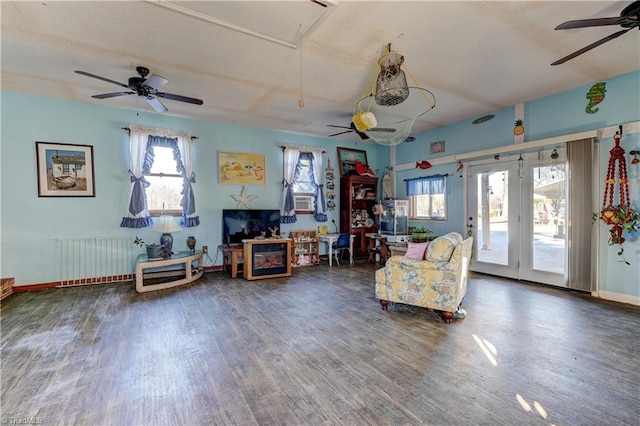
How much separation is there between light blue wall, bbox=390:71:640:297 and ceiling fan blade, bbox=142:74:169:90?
18.2 ft

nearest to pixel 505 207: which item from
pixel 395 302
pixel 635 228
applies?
pixel 635 228

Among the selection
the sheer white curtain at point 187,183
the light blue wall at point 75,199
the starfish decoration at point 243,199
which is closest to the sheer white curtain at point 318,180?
the starfish decoration at point 243,199

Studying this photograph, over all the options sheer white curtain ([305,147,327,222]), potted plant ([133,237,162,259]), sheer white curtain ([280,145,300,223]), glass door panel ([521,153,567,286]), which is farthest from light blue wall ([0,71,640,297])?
sheer white curtain ([305,147,327,222])

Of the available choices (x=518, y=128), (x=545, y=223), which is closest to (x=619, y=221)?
(x=545, y=223)

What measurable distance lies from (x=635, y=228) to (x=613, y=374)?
2.77 m

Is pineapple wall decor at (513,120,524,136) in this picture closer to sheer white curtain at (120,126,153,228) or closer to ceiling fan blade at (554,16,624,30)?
ceiling fan blade at (554,16,624,30)

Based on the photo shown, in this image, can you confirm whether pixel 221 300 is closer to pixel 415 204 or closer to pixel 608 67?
pixel 415 204

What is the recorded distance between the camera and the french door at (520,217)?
467cm

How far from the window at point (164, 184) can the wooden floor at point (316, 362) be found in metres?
1.98

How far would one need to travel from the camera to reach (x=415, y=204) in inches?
280

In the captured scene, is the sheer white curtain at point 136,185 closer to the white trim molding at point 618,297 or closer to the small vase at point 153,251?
the small vase at point 153,251

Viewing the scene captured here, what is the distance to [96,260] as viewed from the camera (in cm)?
506

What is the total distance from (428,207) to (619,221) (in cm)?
327

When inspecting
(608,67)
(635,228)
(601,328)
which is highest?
(608,67)
